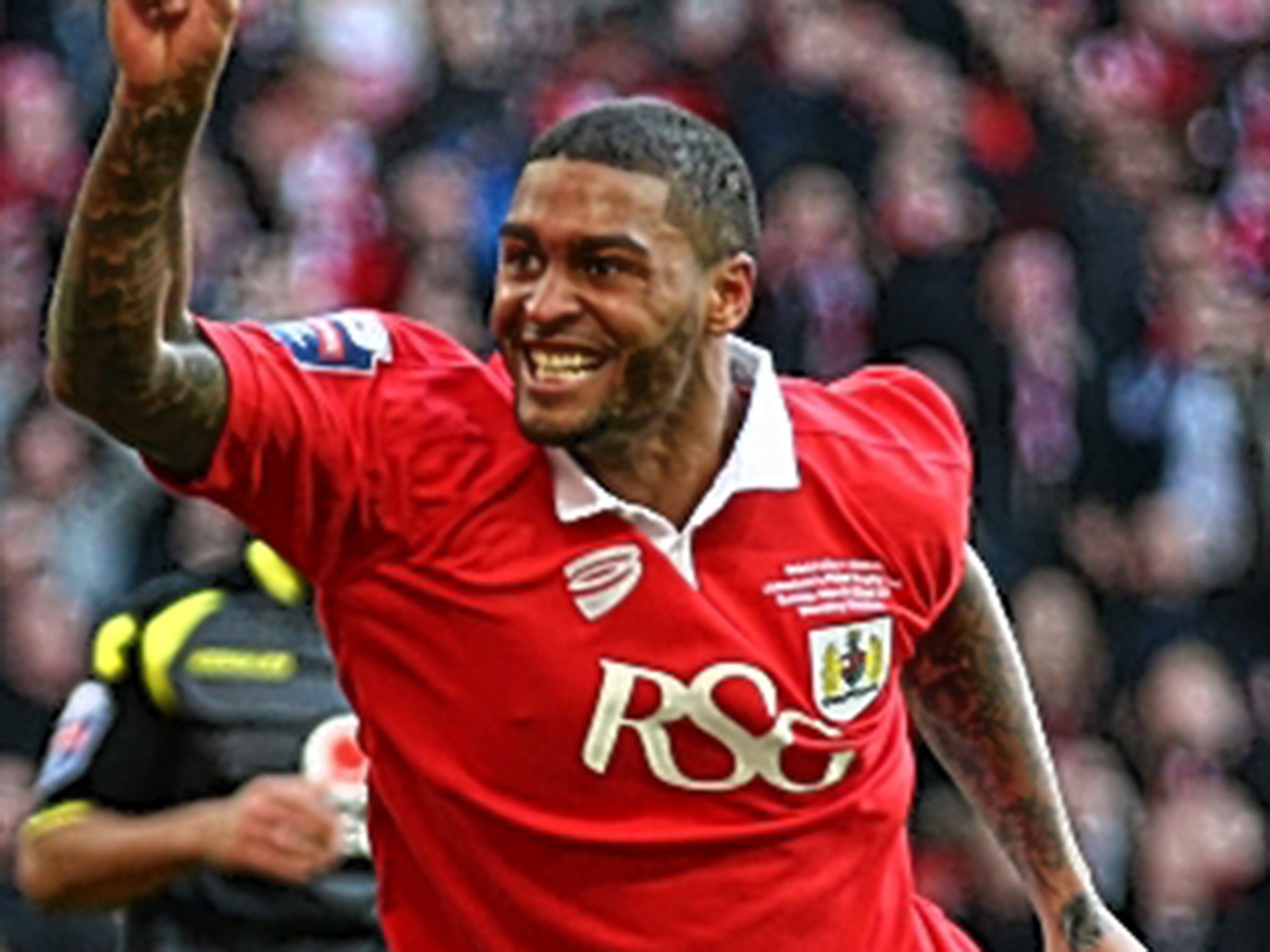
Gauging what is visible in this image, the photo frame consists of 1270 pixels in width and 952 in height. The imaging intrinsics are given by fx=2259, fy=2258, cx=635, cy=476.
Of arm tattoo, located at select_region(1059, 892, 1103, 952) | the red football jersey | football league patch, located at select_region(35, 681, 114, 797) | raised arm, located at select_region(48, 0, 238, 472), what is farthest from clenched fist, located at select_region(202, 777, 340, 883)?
arm tattoo, located at select_region(1059, 892, 1103, 952)

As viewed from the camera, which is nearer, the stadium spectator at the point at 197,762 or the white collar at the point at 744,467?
the white collar at the point at 744,467

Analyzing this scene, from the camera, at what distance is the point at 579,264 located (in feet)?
6.42

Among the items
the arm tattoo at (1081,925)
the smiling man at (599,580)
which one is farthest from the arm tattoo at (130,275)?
the arm tattoo at (1081,925)

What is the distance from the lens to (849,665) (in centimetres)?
208

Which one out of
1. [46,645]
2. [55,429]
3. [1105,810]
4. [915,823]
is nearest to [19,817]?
[46,645]

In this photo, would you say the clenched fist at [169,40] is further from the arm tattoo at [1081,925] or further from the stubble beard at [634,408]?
the arm tattoo at [1081,925]

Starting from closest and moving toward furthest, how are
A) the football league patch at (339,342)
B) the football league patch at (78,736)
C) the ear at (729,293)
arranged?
the football league patch at (339,342), the ear at (729,293), the football league patch at (78,736)

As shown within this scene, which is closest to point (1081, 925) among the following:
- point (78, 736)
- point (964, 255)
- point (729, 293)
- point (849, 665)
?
point (849, 665)

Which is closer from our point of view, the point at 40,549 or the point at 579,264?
the point at 579,264

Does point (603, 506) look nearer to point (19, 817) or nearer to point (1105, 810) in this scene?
point (19, 817)

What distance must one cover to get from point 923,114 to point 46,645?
6.55 ft

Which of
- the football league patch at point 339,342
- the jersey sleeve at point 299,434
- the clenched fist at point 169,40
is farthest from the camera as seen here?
the football league patch at point 339,342

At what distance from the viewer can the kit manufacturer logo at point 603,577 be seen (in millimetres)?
1965

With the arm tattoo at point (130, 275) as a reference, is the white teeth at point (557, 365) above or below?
below
